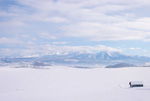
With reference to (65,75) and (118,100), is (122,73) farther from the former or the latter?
(118,100)

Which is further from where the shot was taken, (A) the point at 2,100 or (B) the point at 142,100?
(A) the point at 2,100

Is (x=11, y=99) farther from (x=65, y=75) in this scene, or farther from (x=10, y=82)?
(x=65, y=75)

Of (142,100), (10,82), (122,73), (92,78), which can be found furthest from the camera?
(122,73)

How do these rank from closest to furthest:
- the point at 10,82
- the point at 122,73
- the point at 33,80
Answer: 1. the point at 10,82
2. the point at 33,80
3. the point at 122,73

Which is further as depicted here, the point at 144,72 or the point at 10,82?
the point at 144,72

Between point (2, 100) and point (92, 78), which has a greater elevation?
point (2, 100)

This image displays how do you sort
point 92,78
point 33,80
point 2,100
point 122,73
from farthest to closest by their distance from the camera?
point 122,73
point 92,78
point 33,80
point 2,100

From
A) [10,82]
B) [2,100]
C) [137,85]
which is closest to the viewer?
[2,100]

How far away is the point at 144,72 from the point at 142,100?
35529 millimetres

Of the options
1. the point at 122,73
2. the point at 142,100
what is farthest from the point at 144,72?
the point at 142,100

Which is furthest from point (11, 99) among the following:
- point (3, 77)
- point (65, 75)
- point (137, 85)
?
point (65, 75)

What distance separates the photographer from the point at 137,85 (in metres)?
20.8

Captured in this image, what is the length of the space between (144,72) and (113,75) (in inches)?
315

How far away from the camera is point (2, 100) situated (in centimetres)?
1355
